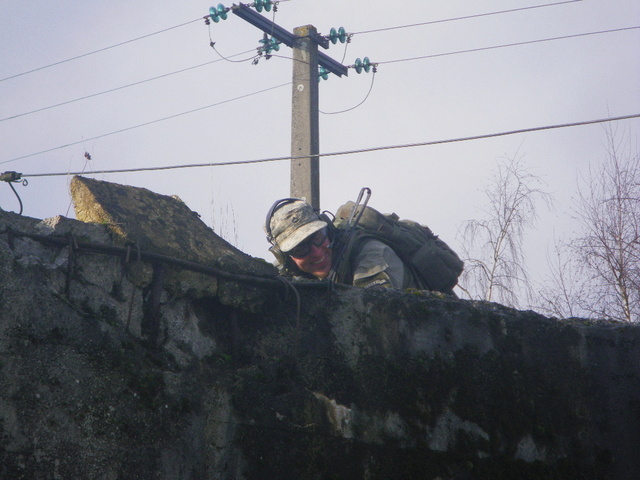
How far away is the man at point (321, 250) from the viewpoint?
4793 mm

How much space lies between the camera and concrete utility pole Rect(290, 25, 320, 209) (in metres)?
8.44

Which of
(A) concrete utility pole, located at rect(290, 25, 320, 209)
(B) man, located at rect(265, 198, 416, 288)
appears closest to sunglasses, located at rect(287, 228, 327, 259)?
(B) man, located at rect(265, 198, 416, 288)

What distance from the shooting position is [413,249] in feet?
17.3

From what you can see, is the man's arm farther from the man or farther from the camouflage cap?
the camouflage cap

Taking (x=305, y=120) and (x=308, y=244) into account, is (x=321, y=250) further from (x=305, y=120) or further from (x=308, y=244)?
(x=305, y=120)

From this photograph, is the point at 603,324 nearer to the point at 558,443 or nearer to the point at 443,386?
the point at 558,443

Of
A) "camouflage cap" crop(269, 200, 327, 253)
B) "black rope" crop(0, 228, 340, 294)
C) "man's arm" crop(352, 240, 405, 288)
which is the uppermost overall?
"camouflage cap" crop(269, 200, 327, 253)

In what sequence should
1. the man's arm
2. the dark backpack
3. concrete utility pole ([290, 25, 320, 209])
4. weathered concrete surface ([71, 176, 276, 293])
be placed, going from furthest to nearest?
concrete utility pole ([290, 25, 320, 209]), the dark backpack, the man's arm, weathered concrete surface ([71, 176, 276, 293])

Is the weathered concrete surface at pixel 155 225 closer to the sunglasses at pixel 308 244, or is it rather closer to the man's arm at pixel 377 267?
the man's arm at pixel 377 267

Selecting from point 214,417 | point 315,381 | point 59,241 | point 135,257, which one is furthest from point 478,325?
point 59,241

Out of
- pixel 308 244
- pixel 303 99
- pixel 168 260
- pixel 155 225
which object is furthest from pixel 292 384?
pixel 303 99

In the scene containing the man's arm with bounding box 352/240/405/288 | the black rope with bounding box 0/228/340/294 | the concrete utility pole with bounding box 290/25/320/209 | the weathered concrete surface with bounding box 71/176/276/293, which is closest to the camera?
the black rope with bounding box 0/228/340/294

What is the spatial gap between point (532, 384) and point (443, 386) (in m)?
0.40

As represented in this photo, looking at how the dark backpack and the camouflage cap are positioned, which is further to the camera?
the dark backpack
